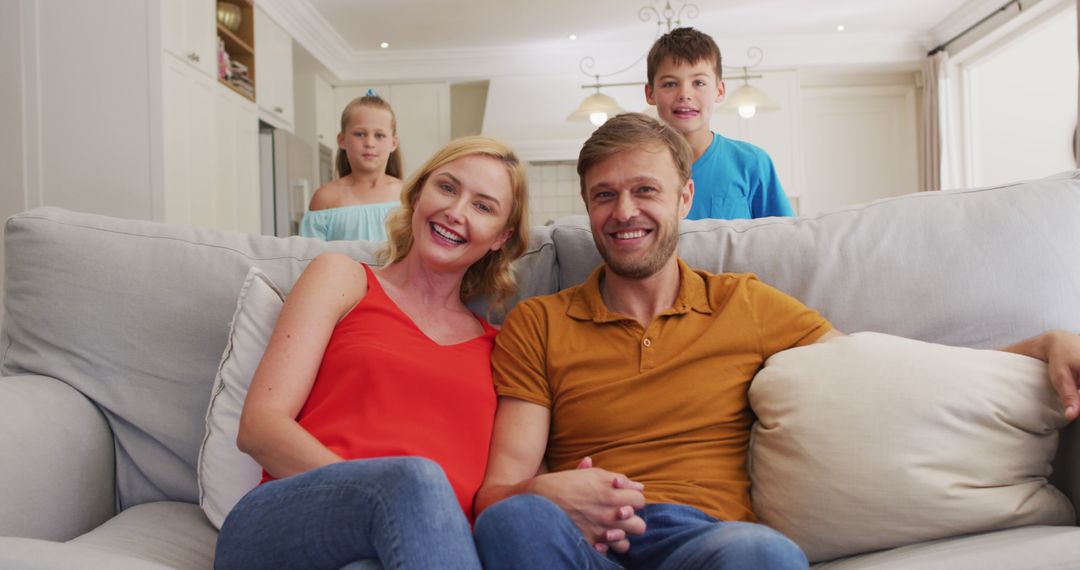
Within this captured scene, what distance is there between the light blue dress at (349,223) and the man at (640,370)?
176 cm

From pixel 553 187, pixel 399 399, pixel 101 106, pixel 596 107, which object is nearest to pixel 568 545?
pixel 399 399

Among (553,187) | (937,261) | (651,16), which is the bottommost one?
(937,261)

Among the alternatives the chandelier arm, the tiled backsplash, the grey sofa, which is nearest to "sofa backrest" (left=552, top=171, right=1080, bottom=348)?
the grey sofa

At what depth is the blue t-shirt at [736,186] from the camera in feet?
8.05

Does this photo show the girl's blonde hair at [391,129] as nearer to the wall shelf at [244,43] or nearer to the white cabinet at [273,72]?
the wall shelf at [244,43]

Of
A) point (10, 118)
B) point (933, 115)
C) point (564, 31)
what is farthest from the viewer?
point (933, 115)

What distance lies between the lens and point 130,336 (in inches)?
64.5

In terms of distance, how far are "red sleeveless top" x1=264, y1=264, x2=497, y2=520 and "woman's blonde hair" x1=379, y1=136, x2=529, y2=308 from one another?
240mm

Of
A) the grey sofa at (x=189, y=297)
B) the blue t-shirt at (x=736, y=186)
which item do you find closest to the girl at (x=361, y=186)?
the blue t-shirt at (x=736, y=186)

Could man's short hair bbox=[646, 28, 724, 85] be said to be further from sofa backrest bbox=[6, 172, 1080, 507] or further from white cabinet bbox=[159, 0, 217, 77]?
white cabinet bbox=[159, 0, 217, 77]

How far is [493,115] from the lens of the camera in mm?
6805

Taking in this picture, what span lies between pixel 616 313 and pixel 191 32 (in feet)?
11.5

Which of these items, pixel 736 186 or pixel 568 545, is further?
pixel 736 186

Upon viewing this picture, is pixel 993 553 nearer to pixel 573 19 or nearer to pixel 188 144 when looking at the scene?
pixel 188 144
